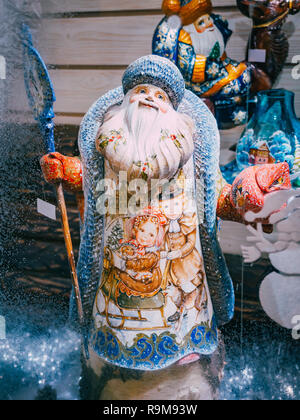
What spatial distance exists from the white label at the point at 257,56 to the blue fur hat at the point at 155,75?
186 millimetres

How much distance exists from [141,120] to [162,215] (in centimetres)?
19

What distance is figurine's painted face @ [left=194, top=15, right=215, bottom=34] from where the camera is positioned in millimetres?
1084

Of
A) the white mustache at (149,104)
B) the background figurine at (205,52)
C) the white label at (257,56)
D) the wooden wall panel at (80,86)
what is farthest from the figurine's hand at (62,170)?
the white label at (257,56)

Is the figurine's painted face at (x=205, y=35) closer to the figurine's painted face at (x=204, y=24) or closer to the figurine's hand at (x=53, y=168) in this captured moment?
the figurine's painted face at (x=204, y=24)

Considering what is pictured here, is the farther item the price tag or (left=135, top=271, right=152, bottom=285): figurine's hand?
the price tag

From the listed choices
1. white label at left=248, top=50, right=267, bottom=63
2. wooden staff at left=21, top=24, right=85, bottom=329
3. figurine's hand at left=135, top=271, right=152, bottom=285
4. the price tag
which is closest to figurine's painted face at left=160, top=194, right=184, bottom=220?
figurine's hand at left=135, top=271, right=152, bottom=285

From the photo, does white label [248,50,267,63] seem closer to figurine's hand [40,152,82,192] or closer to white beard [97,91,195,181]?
white beard [97,91,195,181]

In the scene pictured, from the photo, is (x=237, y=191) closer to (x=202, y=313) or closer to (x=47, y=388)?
(x=202, y=313)

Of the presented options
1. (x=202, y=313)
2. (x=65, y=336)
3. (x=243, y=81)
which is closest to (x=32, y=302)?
(x=65, y=336)

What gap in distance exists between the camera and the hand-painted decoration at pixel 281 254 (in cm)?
94

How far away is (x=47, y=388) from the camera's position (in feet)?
3.56

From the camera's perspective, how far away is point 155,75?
96 cm

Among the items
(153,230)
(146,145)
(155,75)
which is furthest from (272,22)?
(153,230)

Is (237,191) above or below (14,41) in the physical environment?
below
